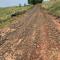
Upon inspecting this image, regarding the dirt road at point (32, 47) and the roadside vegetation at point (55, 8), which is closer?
the dirt road at point (32, 47)

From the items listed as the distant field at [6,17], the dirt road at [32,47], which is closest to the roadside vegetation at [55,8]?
the distant field at [6,17]

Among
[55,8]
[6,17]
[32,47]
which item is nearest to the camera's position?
[32,47]

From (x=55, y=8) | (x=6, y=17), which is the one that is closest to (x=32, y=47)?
(x=6, y=17)

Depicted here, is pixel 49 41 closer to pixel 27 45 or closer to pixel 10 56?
pixel 27 45

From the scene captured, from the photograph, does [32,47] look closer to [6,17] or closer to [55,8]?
[6,17]

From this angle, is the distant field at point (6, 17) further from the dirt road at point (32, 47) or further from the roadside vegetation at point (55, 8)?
the dirt road at point (32, 47)

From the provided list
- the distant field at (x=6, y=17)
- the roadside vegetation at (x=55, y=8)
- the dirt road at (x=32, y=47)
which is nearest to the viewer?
the dirt road at (x=32, y=47)

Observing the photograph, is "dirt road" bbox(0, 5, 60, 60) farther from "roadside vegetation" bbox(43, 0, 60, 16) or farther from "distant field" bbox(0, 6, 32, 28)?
"roadside vegetation" bbox(43, 0, 60, 16)

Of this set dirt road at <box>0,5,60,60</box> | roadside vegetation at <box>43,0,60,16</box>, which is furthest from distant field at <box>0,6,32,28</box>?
dirt road at <box>0,5,60,60</box>

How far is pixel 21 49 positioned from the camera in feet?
32.0

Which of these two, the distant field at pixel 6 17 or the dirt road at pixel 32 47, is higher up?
the dirt road at pixel 32 47

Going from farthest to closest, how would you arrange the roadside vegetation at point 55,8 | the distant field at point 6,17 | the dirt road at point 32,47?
the roadside vegetation at point 55,8 → the distant field at point 6,17 → the dirt road at point 32,47

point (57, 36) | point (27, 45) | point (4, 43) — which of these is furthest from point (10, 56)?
point (57, 36)

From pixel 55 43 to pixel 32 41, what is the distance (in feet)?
4.54
